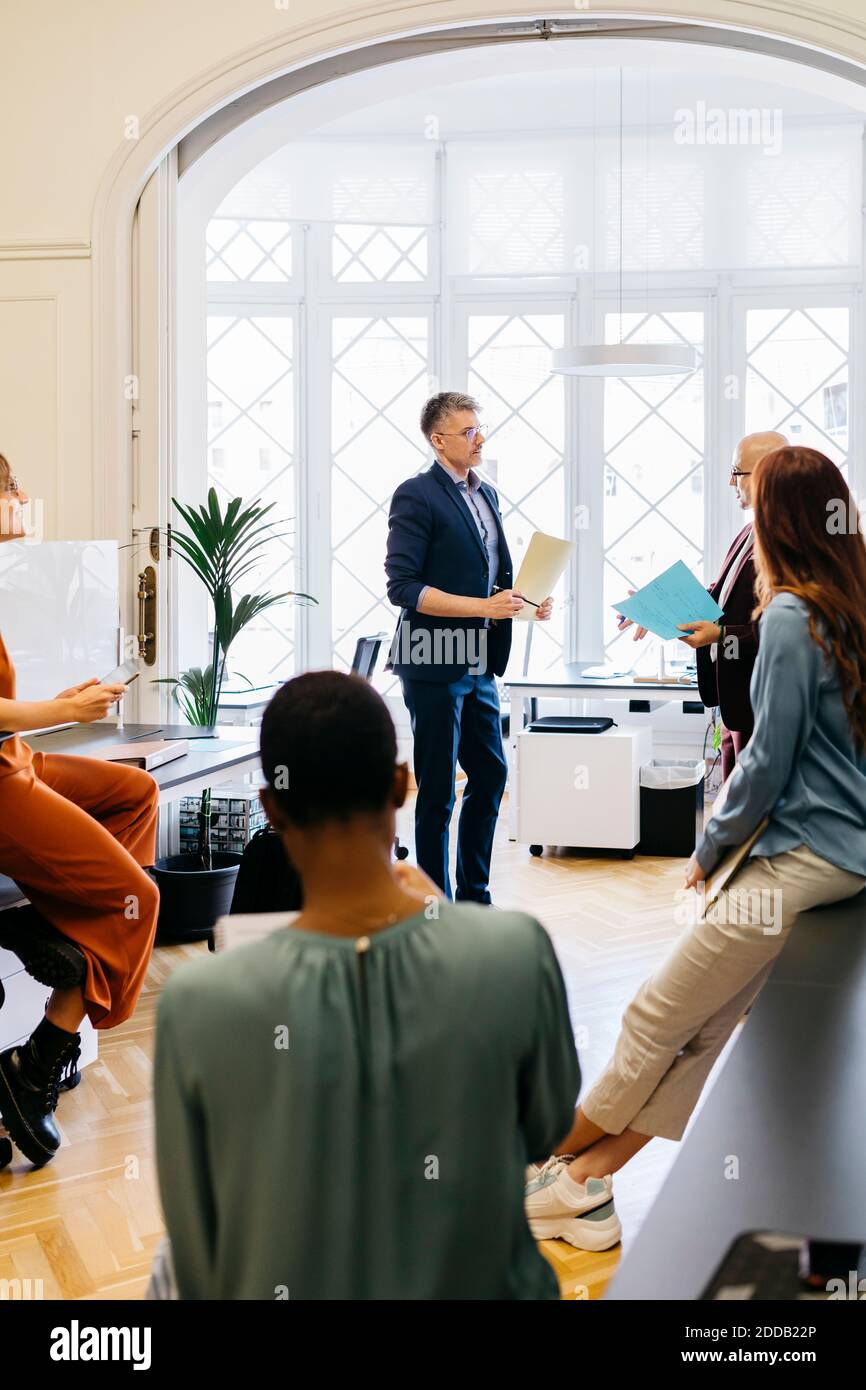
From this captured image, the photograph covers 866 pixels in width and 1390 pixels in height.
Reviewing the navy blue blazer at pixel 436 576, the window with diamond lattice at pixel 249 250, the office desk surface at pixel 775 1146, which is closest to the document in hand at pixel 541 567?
the navy blue blazer at pixel 436 576

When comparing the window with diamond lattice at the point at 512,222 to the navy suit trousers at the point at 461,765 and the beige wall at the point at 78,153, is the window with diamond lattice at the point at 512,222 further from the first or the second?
the navy suit trousers at the point at 461,765

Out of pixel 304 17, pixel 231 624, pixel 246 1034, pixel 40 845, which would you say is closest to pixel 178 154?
pixel 304 17

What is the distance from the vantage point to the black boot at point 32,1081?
296 cm

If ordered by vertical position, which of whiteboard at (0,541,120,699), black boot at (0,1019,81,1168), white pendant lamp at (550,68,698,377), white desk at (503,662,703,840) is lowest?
black boot at (0,1019,81,1168)

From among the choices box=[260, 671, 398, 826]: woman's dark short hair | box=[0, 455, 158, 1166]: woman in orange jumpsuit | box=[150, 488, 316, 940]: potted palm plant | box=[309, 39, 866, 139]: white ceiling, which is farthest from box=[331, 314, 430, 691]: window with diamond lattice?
box=[260, 671, 398, 826]: woman's dark short hair

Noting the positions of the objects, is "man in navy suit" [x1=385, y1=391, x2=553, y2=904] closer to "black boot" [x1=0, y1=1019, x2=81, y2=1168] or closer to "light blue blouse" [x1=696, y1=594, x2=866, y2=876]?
"black boot" [x1=0, y1=1019, x2=81, y2=1168]

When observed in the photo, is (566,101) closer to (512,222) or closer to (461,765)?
(512,222)

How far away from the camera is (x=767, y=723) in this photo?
7.24 ft

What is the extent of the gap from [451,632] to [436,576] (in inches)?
7.9

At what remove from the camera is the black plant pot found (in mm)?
4645

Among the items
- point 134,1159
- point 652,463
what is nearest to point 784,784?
point 134,1159

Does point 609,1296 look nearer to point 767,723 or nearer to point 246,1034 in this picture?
point 246,1034

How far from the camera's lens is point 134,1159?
9.95 ft

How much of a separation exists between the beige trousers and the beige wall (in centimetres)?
317
